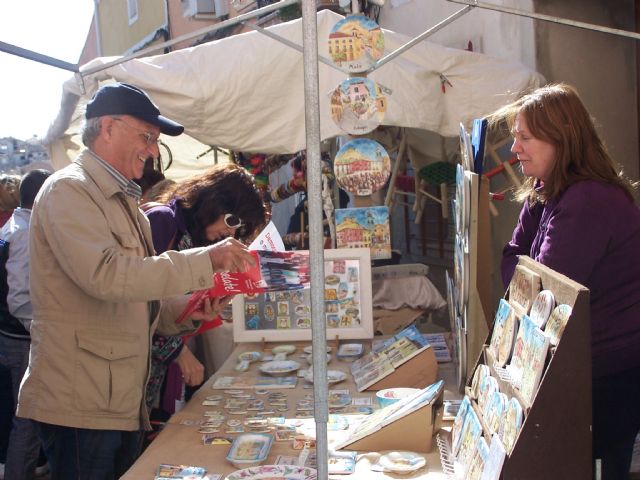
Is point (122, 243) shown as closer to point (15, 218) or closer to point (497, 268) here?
point (15, 218)

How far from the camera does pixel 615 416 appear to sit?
184 centimetres

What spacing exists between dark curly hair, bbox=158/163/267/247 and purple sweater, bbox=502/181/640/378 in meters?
1.40

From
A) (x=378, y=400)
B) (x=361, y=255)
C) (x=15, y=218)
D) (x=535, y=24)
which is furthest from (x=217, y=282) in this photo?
(x=535, y=24)

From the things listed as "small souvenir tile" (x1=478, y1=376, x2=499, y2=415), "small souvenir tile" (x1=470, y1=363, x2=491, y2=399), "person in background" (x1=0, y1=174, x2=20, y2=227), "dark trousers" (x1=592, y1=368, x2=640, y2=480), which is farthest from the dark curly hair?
"person in background" (x1=0, y1=174, x2=20, y2=227)

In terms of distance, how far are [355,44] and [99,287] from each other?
2.22 meters

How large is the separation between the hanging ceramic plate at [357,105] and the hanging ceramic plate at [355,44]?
81 mm

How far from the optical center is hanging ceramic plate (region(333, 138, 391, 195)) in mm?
3764

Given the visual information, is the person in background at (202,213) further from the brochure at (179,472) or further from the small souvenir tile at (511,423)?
the small souvenir tile at (511,423)

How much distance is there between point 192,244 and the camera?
9.62 feet

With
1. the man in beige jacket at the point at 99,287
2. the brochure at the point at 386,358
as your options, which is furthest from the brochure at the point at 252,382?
the man in beige jacket at the point at 99,287

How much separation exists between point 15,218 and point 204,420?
205 centimetres

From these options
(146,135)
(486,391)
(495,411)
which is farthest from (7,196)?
(495,411)

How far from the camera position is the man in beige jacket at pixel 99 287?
6.25ft

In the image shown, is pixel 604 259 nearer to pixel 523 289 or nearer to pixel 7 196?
pixel 523 289
